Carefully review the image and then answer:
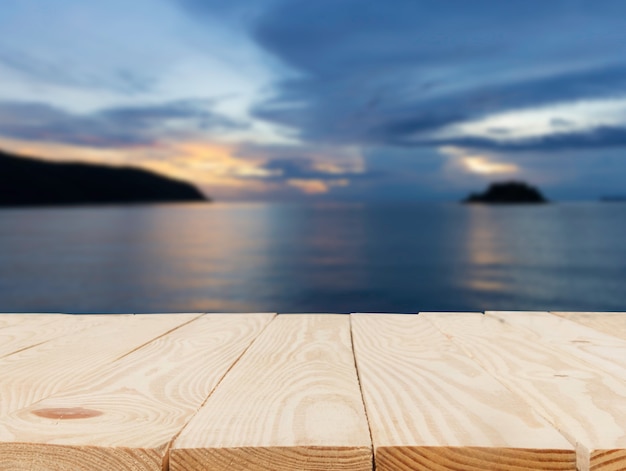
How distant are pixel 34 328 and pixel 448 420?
1.61m

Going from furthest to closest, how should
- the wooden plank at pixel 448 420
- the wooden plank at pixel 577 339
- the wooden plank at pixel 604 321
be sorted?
the wooden plank at pixel 604 321
the wooden plank at pixel 577 339
the wooden plank at pixel 448 420

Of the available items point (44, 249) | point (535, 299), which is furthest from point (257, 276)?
point (44, 249)

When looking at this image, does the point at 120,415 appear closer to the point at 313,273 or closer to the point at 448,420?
the point at 448,420

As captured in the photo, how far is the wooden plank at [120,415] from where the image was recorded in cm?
89

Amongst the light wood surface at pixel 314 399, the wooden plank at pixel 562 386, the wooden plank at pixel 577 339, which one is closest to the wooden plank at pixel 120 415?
the light wood surface at pixel 314 399

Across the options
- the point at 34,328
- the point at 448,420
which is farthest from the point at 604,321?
the point at 34,328

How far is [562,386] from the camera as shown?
3.99ft

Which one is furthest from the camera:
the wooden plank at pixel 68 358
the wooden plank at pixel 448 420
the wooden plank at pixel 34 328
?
the wooden plank at pixel 34 328

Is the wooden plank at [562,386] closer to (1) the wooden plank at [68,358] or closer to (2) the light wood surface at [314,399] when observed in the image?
(2) the light wood surface at [314,399]

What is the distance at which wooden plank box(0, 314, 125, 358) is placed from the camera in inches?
69.1

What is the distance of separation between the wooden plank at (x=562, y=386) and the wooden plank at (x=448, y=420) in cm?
3

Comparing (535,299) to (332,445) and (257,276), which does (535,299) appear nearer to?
(257,276)

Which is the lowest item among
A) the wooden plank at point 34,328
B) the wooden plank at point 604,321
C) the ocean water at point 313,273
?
the ocean water at point 313,273

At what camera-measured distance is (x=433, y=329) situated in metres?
1.94
